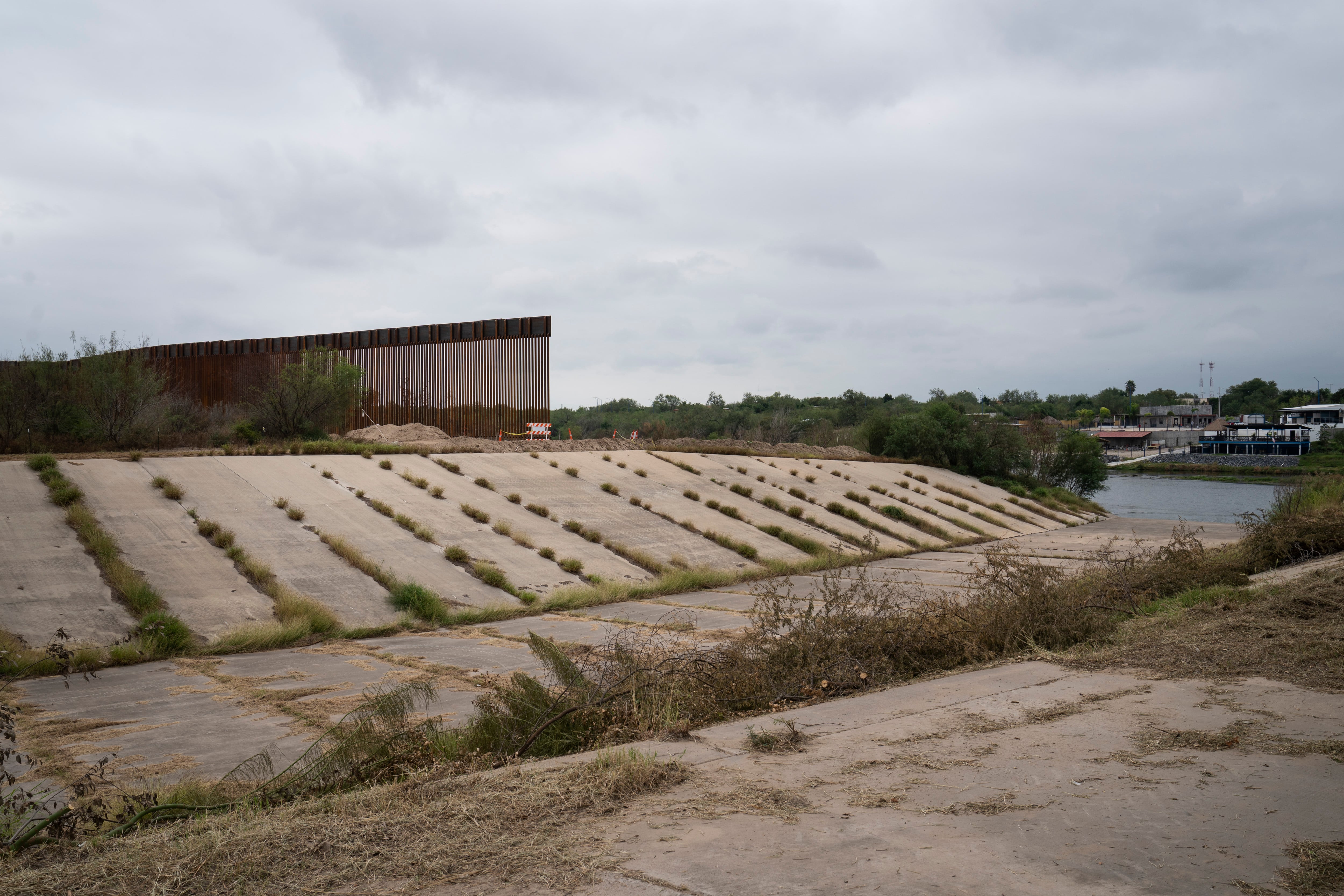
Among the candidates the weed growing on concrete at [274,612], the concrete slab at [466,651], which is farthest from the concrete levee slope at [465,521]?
the weed growing on concrete at [274,612]

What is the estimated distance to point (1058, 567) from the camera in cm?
973

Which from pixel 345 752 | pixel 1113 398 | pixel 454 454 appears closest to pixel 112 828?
pixel 345 752

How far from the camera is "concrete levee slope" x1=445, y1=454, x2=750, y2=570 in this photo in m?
17.4

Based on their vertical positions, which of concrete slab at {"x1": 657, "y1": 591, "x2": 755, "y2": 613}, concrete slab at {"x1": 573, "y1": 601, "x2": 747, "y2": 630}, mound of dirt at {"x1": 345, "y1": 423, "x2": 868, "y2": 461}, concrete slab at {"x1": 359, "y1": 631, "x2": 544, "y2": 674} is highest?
mound of dirt at {"x1": 345, "y1": 423, "x2": 868, "y2": 461}

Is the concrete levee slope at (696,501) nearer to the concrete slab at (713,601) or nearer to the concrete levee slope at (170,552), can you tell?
the concrete slab at (713,601)

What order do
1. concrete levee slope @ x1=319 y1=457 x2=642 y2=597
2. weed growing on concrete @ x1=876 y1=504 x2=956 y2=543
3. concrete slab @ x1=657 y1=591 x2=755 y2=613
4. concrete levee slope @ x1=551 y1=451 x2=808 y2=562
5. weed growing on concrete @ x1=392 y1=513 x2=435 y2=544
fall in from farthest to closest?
weed growing on concrete @ x1=876 y1=504 x2=956 y2=543 → concrete levee slope @ x1=551 y1=451 x2=808 y2=562 → weed growing on concrete @ x1=392 y1=513 x2=435 y2=544 → concrete levee slope @ x1=319 y1=457 x2=642 y2=597 → concrete slab @ x1=657 y1=591 x2=755 y2=613

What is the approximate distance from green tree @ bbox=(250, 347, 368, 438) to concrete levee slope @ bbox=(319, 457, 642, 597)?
9279 millimetres

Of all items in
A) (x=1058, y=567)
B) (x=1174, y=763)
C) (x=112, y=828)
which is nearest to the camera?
(x=112, y=828)

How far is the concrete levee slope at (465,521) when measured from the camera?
565 inches

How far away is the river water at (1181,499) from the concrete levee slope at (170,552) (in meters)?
28.5

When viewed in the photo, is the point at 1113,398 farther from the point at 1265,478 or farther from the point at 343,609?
the point at 343,609

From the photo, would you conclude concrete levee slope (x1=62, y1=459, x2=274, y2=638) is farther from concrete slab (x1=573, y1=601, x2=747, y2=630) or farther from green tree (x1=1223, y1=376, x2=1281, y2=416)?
green tree (x1=1223, y1=376, x2=1281, y2=416)

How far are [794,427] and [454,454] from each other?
36911 mm

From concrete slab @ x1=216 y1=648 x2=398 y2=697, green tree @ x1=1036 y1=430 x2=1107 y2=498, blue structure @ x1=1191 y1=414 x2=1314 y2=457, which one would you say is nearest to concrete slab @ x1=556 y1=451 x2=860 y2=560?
concrete slab @ x1=216 y1=648 x2=398 y2=697
